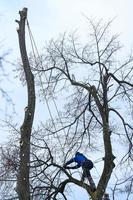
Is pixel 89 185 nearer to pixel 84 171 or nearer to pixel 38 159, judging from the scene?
pixel 84 171

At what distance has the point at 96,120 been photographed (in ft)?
46.0

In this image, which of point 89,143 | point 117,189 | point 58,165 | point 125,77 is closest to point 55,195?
point 58,165

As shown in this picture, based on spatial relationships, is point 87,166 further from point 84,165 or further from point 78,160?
point 78,160

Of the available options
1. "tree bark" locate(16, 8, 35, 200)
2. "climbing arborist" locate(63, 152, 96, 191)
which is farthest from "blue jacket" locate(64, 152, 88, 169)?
"tree bark" locate(16, 8, 35, 200)

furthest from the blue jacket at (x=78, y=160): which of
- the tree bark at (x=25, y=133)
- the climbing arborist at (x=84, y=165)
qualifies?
the tree bark at (x=25, y=133)

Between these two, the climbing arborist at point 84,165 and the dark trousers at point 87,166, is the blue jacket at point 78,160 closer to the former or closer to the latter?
the climbing arborist at point 84,165

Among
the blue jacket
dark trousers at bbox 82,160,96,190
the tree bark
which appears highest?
the blue jacket

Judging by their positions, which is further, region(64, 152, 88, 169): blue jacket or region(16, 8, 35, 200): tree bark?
region(64, 152, 88, 169): blue jacket

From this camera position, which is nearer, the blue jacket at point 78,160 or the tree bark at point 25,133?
the tree bark at point 25,133

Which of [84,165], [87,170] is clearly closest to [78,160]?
[84,165]

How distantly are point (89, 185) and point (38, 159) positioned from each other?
1.52m

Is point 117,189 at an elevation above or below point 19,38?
below

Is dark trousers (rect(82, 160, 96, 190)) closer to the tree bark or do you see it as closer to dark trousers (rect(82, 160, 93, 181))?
dark trousers (rect(82, 160, 93, 181))

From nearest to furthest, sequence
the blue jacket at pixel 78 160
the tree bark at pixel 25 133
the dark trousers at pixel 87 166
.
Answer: the tree bark at pixel 25 133 → the dark trousers at pixel 87 166 → the blue jacket at pixel 78 160
